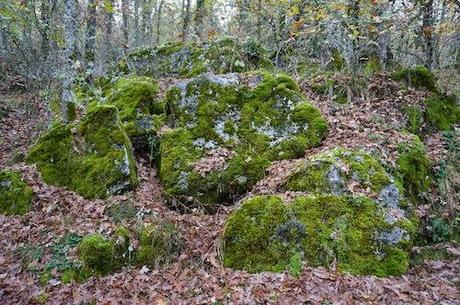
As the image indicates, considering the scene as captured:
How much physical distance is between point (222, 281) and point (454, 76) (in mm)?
8836

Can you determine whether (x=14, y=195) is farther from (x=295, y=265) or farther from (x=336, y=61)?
(x=336, y=61)

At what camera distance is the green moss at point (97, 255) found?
5.86 metres

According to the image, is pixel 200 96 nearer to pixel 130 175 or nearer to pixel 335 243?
pixel 130 175

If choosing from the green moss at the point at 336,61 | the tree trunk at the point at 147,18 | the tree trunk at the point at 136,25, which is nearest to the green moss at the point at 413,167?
the green moss at the point at 336,61

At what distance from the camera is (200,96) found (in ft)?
29.1

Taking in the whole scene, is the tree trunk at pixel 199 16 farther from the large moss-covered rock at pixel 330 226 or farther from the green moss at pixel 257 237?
the green moss at pixel 257 237

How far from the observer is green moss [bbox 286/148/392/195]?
6535 mm

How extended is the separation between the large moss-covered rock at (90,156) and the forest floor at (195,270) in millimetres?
249

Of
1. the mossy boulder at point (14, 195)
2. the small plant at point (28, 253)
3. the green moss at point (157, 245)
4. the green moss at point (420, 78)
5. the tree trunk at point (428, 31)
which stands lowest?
the small plant at point (28, 253)

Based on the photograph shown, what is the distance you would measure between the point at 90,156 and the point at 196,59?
18.3 ft

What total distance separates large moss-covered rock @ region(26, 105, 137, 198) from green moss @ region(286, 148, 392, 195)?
3.16 meters

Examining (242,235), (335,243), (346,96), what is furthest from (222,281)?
(346,96)

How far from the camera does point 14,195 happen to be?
279 inches

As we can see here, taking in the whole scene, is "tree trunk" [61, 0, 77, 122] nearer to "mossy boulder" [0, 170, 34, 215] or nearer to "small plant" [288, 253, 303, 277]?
"mossy boulder" [0, 170, 34, 215]
